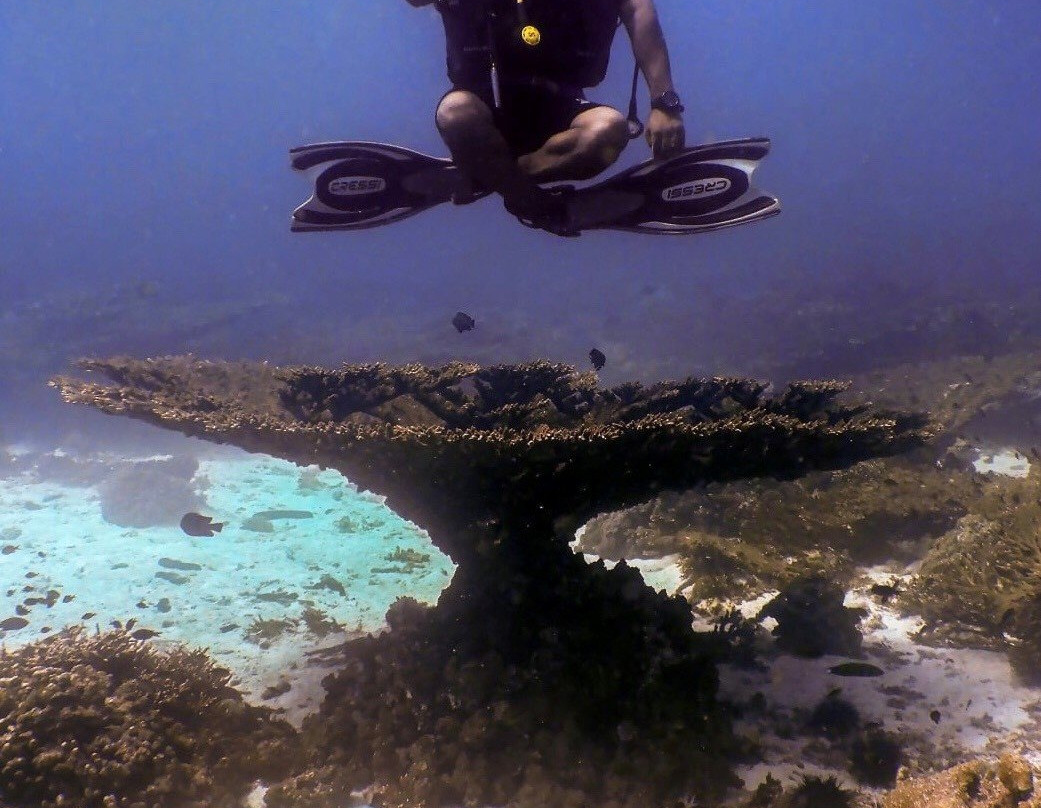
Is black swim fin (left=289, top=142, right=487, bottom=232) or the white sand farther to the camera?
the white sand

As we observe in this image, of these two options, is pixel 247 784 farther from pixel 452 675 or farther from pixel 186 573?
pixel 186 573

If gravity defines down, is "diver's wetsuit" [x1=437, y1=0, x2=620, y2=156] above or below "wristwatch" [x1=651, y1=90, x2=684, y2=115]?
above

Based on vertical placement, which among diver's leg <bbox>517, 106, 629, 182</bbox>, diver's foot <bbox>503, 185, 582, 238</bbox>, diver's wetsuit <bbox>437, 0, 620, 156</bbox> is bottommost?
diver's foot <bbox>503, 185, 582, 238</bbox>

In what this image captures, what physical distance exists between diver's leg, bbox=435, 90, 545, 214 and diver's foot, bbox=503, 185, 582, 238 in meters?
0.04

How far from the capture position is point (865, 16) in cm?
11044

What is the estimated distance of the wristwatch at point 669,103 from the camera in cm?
320

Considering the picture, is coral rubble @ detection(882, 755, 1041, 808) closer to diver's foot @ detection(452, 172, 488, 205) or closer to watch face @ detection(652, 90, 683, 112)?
watch face @ detection(652, 90, 683, 112)

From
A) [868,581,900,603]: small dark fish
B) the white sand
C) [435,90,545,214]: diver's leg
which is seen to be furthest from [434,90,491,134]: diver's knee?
[868,581,900,603]: small dark fish

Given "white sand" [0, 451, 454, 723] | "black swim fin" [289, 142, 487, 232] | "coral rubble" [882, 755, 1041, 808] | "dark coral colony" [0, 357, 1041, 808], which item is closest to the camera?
"coral rubble" [882, 755, 1041, 808]

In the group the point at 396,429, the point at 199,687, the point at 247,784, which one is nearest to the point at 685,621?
the point at 396,429

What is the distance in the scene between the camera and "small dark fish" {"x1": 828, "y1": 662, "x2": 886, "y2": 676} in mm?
4266

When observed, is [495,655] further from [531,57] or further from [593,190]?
[531,57]

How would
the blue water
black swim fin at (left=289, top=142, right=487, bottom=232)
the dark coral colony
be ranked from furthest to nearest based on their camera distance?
the blue water → black swim fin at (left=289, top=142, right=487, bottom=232) → the dark coral colony

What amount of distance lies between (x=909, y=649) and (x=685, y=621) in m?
2.22
